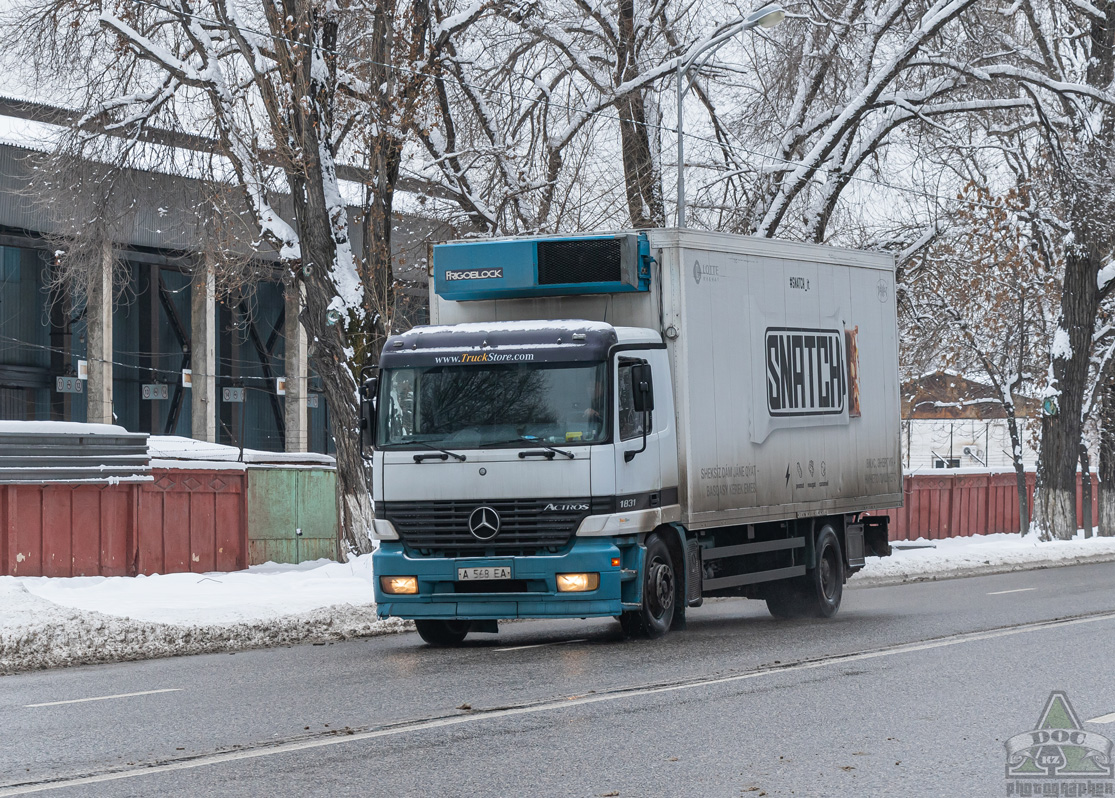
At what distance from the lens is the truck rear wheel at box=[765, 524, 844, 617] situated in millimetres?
16859

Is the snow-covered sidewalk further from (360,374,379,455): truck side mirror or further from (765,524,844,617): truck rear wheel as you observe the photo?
(765,524,844,617): truck rear wheel

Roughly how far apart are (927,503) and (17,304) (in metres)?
25.4

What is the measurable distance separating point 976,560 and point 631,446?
14.8 meters

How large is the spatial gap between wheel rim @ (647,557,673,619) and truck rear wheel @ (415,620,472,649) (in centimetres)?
190

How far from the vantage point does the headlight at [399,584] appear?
44.1ft

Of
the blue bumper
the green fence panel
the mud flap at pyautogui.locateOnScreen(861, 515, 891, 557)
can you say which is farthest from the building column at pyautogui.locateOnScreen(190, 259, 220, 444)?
the blue bumper

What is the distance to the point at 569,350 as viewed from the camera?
13328mm

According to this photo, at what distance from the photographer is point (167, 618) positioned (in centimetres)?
1465

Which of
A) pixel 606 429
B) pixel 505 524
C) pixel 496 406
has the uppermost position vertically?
pixel 496 406

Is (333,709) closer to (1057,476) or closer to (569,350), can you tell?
(569,350)

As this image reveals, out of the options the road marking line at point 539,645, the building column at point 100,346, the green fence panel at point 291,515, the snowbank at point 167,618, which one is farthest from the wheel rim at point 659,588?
the building column at point 100,346

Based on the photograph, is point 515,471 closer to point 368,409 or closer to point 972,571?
point 368,409

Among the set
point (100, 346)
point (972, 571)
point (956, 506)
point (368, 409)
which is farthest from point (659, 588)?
point (100, 346)

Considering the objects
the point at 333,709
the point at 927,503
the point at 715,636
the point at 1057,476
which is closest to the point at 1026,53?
the point at 1057,476
